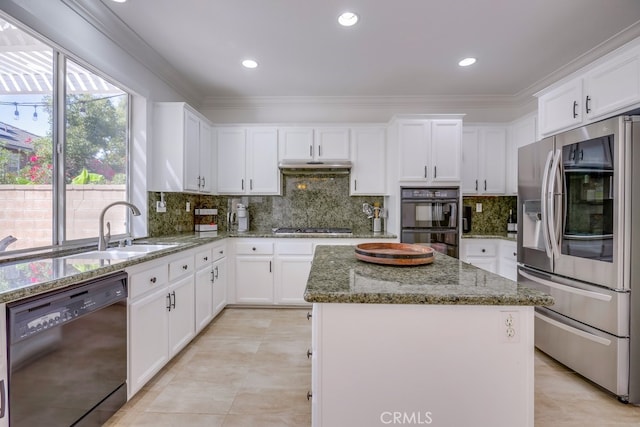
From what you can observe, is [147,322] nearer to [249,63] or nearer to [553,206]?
[249,63]

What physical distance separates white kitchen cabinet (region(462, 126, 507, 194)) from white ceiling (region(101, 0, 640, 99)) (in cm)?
57

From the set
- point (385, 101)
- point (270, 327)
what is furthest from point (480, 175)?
point (270, 327)

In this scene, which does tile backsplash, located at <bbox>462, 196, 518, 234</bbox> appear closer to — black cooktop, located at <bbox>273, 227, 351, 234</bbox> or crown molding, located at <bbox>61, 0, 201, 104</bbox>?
black cooktop, located at <bbox>273, 227, 351, 234</bbox>

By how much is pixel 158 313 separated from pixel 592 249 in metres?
3.05

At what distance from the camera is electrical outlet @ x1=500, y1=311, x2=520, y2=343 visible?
1146 millimetres

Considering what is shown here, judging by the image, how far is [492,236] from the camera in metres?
3.58

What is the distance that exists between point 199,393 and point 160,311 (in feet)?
2.06

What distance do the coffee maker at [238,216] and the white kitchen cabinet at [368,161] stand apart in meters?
1.46

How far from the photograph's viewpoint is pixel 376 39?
267cm

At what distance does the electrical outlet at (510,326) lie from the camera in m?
1.15

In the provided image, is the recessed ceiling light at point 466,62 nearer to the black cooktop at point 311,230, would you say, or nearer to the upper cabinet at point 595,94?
the upper cabinet at point 595,94

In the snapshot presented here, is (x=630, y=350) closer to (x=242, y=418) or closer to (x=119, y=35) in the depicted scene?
(x=242, y=418)

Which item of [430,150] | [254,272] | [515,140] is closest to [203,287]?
[254,272]

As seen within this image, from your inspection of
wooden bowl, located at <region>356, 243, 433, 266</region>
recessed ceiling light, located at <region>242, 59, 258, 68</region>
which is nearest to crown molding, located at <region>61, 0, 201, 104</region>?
recessed ceiling light, located at <region>242, 59, 258, 68</region>
